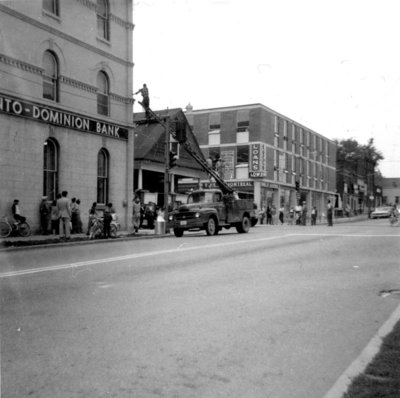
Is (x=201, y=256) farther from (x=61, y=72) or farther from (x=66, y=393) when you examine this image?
(x=61, y=72)

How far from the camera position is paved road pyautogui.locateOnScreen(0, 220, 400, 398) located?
12.7 feet

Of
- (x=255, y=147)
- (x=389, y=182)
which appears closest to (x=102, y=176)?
(x=255, y=147)

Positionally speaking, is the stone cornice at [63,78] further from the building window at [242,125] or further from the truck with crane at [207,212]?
the building window at [242,125]

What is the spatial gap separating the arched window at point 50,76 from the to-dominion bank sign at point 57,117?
67 cm

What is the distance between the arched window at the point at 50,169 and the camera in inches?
774

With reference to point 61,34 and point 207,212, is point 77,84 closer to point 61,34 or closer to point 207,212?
point 61,34

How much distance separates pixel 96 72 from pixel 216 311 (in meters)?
18.0

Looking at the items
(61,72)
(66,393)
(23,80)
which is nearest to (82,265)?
(66,393)

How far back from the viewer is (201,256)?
11883mm

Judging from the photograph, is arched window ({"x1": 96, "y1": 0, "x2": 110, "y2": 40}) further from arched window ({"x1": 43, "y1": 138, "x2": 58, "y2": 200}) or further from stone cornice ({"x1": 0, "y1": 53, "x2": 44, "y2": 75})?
arched window ({"x1": 43, "y1": 138, "x2": 58, "y2": 200})

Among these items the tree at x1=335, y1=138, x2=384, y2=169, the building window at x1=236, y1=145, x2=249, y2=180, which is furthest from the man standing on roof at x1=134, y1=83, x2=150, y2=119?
the tree at x1=335, y1=138, x2=384, y2=169

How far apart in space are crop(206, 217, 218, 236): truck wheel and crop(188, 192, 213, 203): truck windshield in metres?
0.92

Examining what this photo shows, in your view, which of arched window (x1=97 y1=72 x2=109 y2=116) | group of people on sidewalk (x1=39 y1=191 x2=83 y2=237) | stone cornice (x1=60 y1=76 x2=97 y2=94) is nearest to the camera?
group of people on sidewalk (x1=39 y1=191 x2=83 y2=237)

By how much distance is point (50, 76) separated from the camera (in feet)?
65.1
